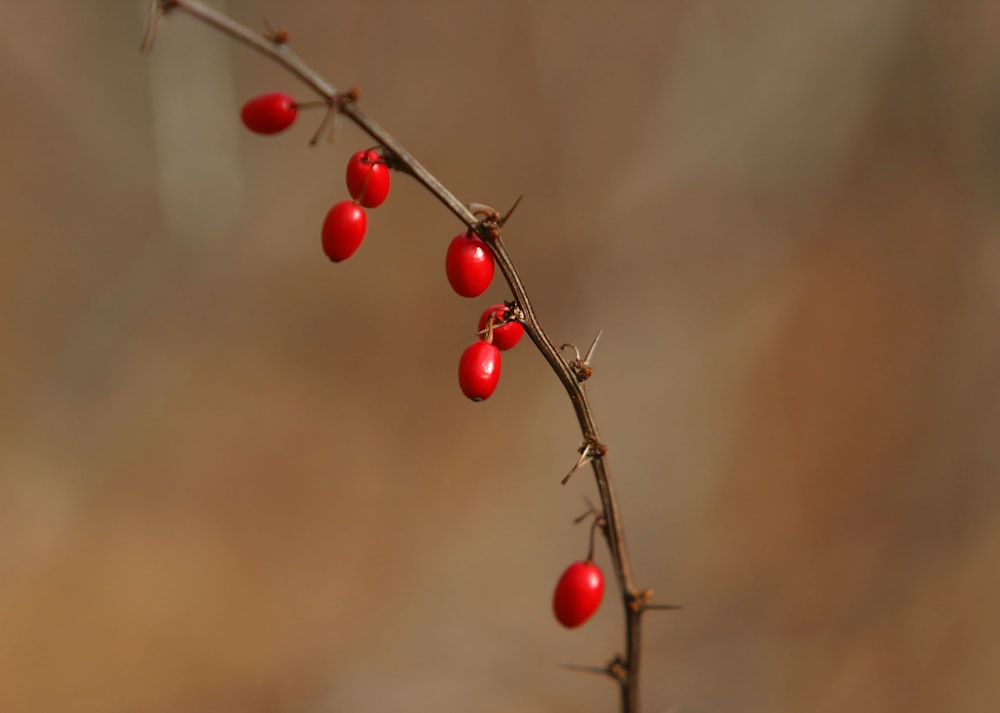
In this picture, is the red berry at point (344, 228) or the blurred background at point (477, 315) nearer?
the red berry at point (344, 228)

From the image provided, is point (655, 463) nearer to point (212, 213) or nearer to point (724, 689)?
point (724, 689)

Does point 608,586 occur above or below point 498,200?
below

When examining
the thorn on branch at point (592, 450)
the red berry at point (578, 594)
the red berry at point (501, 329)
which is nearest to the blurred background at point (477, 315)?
the red berry at point (501, 329)

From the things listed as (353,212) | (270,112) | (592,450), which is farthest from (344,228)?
(592,450)

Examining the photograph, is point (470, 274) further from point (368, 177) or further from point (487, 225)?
point (368, 177)

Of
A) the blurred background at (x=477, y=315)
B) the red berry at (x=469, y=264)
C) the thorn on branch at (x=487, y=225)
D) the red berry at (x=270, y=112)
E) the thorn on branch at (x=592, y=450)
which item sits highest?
the blurred background at (x=477, y=315)

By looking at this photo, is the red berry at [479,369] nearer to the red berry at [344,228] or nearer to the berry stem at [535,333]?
the berry stem at [535,333]

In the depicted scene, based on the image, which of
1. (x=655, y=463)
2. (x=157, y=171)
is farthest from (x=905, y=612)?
(x=157, y=171)
